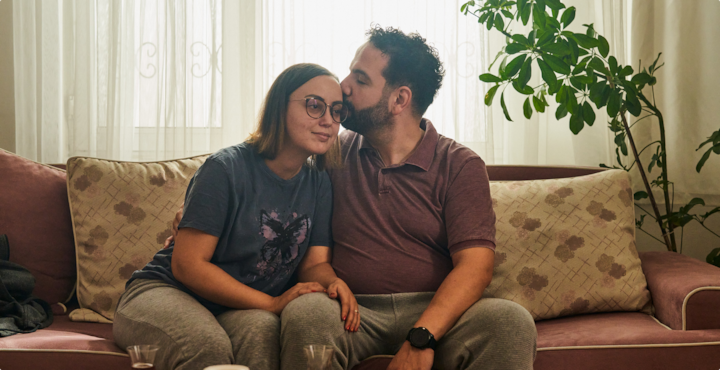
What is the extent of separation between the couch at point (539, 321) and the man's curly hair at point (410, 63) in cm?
52

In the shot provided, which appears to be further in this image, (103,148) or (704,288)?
(103,148)

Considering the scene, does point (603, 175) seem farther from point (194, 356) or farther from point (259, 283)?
point (194, 356)

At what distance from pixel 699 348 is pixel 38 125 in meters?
2.62

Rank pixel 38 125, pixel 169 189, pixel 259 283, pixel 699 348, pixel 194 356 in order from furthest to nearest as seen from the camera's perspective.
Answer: pixel 38 125
pixel 169 189
pixel 259 283
pixel 699 348
pixel 194 356

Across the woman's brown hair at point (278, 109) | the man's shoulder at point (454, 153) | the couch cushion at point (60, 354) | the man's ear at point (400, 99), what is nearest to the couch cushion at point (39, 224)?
the couch cushion at point (60, 354)

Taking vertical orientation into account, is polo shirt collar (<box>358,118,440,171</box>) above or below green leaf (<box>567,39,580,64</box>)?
below

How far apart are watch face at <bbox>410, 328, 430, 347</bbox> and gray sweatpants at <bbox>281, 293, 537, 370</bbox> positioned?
0.09 meters

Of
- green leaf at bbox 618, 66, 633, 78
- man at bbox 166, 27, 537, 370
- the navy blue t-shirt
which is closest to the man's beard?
man at bbox 166, 27, 537, 370

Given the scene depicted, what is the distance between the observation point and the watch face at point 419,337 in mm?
1280

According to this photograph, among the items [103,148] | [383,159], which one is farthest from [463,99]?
[103,148]

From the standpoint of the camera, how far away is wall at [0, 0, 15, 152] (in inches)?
95.8

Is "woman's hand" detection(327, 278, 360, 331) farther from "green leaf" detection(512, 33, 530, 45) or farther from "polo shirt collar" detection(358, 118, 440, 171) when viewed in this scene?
"green leaf" detection(512, 33, 530, 45)

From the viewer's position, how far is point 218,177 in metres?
1.44

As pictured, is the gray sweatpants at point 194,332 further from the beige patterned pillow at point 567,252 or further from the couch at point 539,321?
the beige patterned pillow at point 567,252
